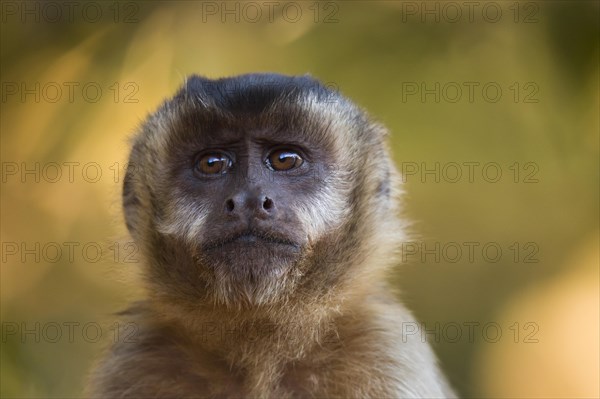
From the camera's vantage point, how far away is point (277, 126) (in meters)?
5.84

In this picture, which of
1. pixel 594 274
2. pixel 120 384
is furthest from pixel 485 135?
pixel 120 384

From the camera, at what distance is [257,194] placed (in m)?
5.33

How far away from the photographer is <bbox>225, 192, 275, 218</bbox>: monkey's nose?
5.24m

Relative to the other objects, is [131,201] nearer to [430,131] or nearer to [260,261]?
[260,261]

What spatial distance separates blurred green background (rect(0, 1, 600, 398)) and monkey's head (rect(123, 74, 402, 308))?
132 inches

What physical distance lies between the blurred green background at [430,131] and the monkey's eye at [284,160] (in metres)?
3.72

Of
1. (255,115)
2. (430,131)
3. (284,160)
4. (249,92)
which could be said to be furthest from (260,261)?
(430,131)

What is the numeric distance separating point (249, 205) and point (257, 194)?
3.7 inches

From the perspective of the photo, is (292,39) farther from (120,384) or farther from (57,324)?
(120,384)

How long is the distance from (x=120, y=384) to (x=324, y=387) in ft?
4.49

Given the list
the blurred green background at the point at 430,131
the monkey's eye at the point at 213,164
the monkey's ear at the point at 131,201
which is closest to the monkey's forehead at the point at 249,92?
the monkey's eye at the point at 213,164

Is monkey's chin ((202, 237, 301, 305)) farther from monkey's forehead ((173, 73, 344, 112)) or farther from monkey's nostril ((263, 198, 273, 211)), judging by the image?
monkey's forehead ((173, 73, 344, 112))

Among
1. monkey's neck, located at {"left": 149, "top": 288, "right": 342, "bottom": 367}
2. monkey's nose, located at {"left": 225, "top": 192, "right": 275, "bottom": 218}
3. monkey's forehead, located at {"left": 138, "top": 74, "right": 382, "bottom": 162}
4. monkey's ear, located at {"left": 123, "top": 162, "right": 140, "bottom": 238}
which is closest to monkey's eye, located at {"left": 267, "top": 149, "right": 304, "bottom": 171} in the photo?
monkey's forehead, located at {"left": 138, "top": 74, "right": 382, "bottom": 162}

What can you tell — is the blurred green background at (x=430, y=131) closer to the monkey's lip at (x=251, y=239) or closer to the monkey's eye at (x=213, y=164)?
the monkey's eye at (x=213, y=164)
